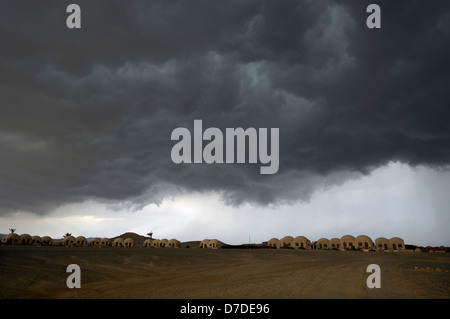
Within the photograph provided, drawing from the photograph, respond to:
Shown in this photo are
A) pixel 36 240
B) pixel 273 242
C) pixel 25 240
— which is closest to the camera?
pixel 25 240

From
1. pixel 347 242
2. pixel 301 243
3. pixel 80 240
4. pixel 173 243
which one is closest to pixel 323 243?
pixel 301 243

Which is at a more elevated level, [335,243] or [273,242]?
[335,243]

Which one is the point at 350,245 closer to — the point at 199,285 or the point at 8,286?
the point at 199,285

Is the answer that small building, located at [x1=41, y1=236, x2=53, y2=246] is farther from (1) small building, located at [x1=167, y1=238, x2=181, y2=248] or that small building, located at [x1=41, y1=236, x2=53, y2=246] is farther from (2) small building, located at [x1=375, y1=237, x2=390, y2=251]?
(2) small building, located at [x1=375, y1=237, x2=390, y2=251]

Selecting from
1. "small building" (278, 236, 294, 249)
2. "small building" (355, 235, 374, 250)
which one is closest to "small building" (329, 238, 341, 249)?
"small building" (355, 235, 374, 250)

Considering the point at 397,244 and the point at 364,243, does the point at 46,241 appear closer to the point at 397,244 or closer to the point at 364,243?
the point at 364,243

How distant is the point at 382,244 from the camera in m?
74.6

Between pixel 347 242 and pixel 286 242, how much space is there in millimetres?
16635

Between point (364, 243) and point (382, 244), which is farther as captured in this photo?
point (382, 244)

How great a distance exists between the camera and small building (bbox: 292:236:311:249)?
80419 millimetres

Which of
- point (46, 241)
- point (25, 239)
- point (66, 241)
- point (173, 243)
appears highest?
point (25, 239)
